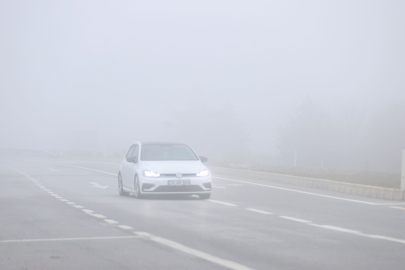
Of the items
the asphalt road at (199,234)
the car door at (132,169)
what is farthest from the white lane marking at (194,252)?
the car door at (132,169)

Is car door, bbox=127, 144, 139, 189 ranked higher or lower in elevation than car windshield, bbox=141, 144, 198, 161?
lower

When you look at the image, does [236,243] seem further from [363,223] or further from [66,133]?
[66,133]

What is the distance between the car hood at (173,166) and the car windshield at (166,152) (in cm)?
52

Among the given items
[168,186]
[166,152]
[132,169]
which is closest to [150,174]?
[168,186]

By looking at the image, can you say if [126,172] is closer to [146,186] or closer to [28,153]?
[146,186]

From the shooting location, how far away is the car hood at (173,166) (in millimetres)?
15914

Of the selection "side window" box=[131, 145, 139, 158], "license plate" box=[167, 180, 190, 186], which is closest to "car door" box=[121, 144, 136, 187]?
"side window" box=[131, 145, 139, 158]

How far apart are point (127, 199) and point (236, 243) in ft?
28.1

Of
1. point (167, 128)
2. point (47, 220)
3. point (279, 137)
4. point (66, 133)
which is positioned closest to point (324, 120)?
point (279, 137)

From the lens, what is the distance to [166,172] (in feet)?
52.1

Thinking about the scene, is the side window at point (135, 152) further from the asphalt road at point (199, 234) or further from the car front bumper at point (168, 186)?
the asphalt road at point (199, 234)

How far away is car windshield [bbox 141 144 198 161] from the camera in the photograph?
17.1m

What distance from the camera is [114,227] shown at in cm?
1002

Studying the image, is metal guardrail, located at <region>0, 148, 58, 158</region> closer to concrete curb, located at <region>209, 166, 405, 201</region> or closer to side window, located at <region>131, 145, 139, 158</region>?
concrete curb, located at <region>209, 166, 405, 201</region>
